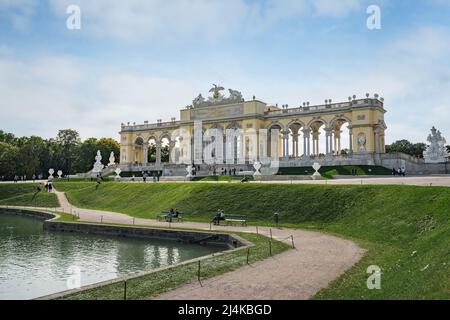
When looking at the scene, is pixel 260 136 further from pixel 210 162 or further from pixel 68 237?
pixel 68 237

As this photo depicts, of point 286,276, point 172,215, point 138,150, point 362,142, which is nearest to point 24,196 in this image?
point 172,215

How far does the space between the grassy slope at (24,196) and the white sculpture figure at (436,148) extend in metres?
44.8

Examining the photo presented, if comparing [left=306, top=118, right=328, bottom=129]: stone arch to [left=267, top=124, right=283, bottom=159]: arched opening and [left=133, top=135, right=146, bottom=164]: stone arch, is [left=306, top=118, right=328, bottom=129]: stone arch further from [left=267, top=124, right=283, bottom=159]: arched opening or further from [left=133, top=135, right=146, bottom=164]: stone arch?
[left=133, top=135, right=146, bottom=164]: stone arch

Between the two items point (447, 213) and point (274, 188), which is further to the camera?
point (274, 188)

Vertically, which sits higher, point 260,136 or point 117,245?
point 260,136

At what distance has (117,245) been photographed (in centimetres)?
2262

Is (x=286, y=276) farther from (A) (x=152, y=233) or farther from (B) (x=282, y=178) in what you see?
(B) (x=282, y=178)

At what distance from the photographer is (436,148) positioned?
2073 inches

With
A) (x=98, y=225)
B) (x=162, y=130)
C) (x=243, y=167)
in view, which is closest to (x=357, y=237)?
(x=98, y=225)

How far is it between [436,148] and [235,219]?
1427 inches

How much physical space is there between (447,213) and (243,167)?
46284mm

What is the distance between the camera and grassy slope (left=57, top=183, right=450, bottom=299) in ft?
36.1

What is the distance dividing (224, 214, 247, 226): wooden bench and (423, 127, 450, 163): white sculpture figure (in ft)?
114
